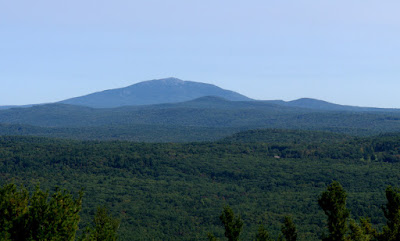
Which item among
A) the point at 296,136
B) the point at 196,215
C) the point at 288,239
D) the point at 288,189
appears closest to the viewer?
the point at 288,239

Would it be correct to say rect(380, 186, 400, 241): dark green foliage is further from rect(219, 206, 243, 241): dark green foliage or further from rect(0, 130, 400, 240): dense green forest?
→ rect(0, 130, 400, 240): dense green forest

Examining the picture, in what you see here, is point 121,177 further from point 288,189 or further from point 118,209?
point 288,189

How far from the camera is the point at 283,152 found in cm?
13212

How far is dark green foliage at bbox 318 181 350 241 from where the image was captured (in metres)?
33.0

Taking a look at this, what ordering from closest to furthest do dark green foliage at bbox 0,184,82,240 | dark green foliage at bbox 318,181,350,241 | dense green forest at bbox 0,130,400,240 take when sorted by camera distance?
dark green foliage at bbox 0,184,82,240
dark green foliage at bbox 318,181,350,241
dense green forest at bbox 0,130,400,240

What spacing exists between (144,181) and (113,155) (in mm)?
24663

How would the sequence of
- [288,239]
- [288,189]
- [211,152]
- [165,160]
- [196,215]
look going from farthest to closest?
1. [211,152]
2. [165,160]
3. [288,189]
4. [196,215]
5. [288,239]

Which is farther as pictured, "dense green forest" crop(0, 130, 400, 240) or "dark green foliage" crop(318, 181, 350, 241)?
"dense green forest" crop(0, 130, 400, 240)

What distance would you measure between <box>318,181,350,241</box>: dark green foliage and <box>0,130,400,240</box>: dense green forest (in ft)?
92.1

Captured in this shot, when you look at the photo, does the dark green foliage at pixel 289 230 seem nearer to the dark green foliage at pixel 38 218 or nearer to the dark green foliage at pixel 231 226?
the dark green foliage at pixel 231 226

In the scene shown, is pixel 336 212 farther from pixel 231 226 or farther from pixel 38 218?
pixel 38 218

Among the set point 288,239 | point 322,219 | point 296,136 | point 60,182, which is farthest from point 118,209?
point 296,136

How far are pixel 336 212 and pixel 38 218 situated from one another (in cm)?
2407

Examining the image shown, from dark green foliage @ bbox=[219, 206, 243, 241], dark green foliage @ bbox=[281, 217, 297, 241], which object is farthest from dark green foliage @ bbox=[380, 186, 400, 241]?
dark green foliage @ bbox=[219, 206, 243, 241]
